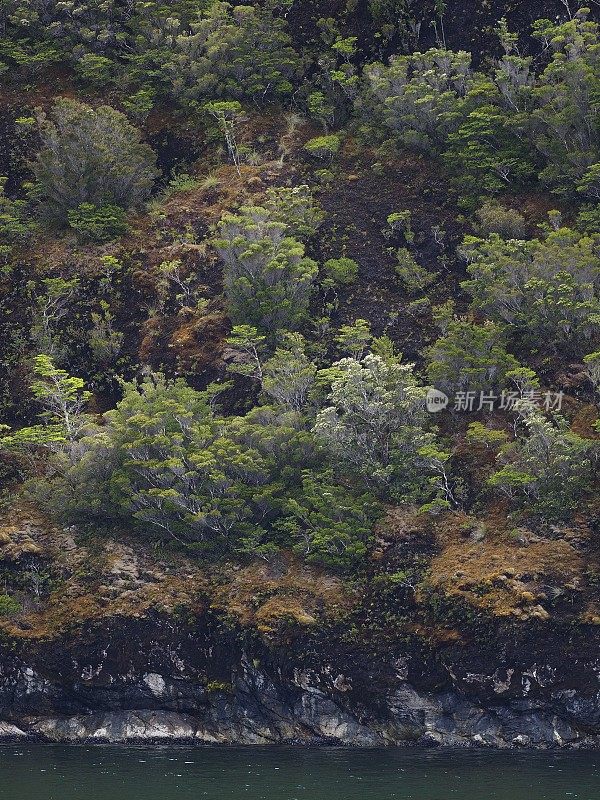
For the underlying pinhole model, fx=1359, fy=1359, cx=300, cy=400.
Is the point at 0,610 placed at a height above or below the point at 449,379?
below

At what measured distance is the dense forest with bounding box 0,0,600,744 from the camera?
37250 mm

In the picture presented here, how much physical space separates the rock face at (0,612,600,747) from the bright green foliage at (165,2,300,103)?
23.6 metres

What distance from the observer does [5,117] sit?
5372 centimetres

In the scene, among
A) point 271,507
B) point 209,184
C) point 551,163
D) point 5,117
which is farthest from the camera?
point 5,117

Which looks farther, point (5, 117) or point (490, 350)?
point (5, 117)

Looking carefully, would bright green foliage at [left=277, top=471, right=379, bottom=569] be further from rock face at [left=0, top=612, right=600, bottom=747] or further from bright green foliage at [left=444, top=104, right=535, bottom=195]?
bright green foliage at [left=444, top=104, right=535, bottom=195]

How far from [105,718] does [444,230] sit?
65.6 ft

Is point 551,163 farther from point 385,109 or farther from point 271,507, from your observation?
point 271,507

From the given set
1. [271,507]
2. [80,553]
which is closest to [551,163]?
[271,507]

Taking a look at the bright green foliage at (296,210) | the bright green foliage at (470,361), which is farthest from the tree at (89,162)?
the bright green foliage at (470,361)

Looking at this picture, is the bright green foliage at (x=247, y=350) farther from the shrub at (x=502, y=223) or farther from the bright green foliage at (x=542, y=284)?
the shrub at (x=502, y=223)

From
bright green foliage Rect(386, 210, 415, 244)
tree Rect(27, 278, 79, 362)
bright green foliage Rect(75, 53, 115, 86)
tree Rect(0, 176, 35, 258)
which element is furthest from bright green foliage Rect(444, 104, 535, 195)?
bright green foliage Rect(75, 53, 115, 86)

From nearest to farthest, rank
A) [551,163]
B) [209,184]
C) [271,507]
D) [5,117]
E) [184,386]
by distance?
[271,507], [184,386], [551,163], [209,184], [5,117]

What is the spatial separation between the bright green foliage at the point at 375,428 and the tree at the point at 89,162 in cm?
1430
